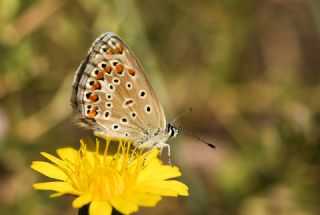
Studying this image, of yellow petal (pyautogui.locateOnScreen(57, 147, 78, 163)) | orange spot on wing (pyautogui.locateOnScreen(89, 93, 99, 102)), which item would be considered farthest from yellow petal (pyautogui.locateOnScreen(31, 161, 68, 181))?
orange spot on wing (pyautogui.locateOnScreen(89, 93, 99, 102))

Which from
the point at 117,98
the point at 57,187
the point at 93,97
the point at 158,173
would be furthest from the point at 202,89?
the point at 57,187

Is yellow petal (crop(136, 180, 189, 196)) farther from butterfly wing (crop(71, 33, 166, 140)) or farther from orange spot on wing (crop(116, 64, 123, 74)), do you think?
orange spot on wing (crop(116, 64, 123, 74))

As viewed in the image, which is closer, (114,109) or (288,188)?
(114,109)

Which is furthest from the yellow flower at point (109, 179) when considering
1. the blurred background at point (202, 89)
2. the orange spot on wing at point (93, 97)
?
the blurred background at point (202, 89)

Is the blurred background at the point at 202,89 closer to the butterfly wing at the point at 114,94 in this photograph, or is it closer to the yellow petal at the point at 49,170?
the butterfly wing at the point at 114,94

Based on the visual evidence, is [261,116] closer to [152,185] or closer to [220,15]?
[220,15]

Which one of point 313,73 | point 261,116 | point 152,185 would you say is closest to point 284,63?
point 313,73
